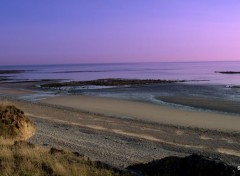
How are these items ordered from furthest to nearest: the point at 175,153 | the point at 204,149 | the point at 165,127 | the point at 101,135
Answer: the point at 165,127 → the point at 101,135 → the point at 204,149 → the point at 175,153

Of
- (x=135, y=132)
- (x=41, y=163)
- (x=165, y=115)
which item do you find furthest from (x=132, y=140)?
(x=165, y=115)

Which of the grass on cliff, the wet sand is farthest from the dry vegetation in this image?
the wet sand

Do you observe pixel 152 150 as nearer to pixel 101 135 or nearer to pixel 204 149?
pixel 204 149

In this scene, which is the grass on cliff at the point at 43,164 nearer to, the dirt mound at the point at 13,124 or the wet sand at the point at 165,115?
the dirt mound at the point at 13,124

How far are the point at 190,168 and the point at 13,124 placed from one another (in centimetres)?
656

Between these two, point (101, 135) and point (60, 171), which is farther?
point (101, 135)

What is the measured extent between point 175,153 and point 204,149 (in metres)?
1.86

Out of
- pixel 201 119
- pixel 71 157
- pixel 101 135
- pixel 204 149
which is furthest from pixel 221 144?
pixel 71 157

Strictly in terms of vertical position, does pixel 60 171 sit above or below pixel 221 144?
above

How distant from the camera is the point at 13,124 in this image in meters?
12.0

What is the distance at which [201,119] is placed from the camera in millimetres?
23125

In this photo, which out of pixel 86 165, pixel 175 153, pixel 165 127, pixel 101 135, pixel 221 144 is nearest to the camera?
pixel 86 165

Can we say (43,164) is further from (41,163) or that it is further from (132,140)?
(132,140)

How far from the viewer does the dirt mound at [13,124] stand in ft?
39.0
